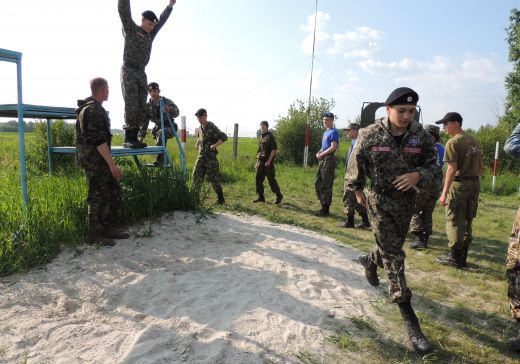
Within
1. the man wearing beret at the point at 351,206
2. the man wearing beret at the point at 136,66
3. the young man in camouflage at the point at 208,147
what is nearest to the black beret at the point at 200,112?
the young man in camouflage at the point at 208,147

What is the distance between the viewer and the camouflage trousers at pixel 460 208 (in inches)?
189

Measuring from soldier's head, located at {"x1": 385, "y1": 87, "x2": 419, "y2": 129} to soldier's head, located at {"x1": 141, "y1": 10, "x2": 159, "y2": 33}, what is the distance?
3.78 m

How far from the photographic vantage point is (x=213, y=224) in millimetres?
5805

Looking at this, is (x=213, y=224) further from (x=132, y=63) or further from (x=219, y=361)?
(x=219, y=361)

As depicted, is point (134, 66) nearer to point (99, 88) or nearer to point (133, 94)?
point (133, 94)

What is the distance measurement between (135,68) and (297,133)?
12937 mm

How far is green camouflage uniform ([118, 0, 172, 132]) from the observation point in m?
5.10

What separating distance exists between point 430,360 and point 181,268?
2580mm

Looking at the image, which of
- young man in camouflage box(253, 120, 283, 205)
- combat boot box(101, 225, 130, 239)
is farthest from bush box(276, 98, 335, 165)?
combat boot box(101, 225, 130, 239)

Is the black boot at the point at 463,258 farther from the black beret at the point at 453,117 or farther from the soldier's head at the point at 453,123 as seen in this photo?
the black beret at the point at 453,117

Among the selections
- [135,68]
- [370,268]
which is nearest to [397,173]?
[370,268]

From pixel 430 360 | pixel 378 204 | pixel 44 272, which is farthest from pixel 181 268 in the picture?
pixel 430 360

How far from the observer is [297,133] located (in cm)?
1766

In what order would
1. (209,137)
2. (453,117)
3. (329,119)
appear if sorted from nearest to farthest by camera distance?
(453,117) < (329,119) < (209,137)
